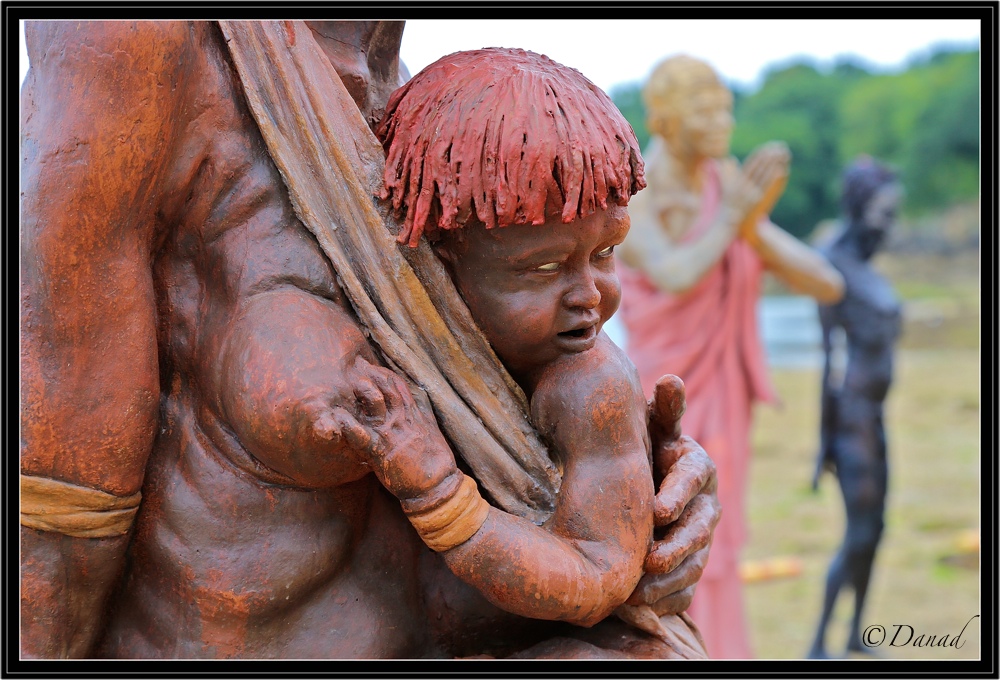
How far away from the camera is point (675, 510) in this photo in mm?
1305

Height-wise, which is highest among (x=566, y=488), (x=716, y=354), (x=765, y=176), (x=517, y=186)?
(x=517, y=186)

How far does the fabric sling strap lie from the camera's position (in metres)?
1.23

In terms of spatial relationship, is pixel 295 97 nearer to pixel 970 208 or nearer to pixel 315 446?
pixel 315 446

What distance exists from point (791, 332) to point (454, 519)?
14826 millimetres

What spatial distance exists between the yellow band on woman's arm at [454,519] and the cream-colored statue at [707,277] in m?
3.13

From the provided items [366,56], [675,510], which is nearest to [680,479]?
[675,510]

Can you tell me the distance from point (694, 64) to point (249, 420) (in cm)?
356

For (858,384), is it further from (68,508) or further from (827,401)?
(68,508)

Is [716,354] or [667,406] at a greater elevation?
[667,406]

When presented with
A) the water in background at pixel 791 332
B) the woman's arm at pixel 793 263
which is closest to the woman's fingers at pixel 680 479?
the woman's arm at pixel 793 263

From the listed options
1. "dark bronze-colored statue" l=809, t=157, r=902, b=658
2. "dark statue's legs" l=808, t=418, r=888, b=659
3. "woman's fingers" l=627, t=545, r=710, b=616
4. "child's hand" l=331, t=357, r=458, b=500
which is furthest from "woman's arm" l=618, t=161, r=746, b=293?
"child's hand" l=331, t=357, r=458, b=500

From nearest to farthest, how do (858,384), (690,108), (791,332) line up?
1. (690,108)
2. (858,384)
3. (791,332)

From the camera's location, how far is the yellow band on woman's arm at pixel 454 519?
113 cm

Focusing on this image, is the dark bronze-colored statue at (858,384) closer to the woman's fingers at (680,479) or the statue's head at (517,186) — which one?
the woman's fingers at (680,479)
